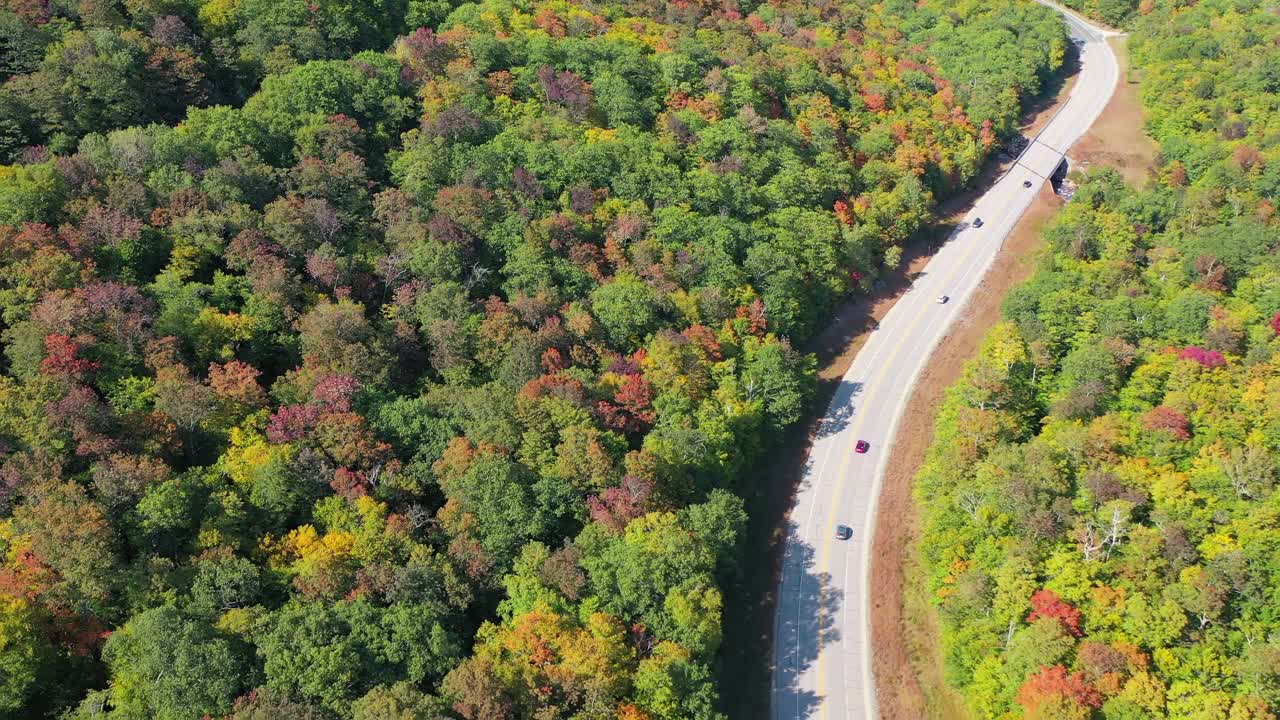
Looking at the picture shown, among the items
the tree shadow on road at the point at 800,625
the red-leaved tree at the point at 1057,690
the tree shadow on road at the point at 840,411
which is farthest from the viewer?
the tree shadow on road at the point at 840,411

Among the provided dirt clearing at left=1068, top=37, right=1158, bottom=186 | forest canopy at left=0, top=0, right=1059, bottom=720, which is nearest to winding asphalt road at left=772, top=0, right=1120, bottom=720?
dirt clearing at left=1068, top=37, right=1158, bottom=186

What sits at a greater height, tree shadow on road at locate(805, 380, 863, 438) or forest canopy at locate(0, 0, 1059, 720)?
forest canopy at locate(0, 0, 1059, 720)

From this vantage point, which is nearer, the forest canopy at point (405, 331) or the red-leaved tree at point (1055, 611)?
the forest canopy at point (405, 331)

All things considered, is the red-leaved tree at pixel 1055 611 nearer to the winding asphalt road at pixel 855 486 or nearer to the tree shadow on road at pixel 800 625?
the winding asphalt road at pixel 855 486

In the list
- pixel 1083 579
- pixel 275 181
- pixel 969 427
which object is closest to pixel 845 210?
pixel 969 427

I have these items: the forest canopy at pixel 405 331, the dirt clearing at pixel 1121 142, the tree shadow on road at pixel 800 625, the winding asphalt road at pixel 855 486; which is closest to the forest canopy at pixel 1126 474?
the winding asphalt road at pixel 855 486

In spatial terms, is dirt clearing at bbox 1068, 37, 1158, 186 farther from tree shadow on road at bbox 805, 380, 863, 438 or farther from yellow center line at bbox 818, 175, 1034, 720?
tree shadow on road at bbox 805, 380, 863, 438
